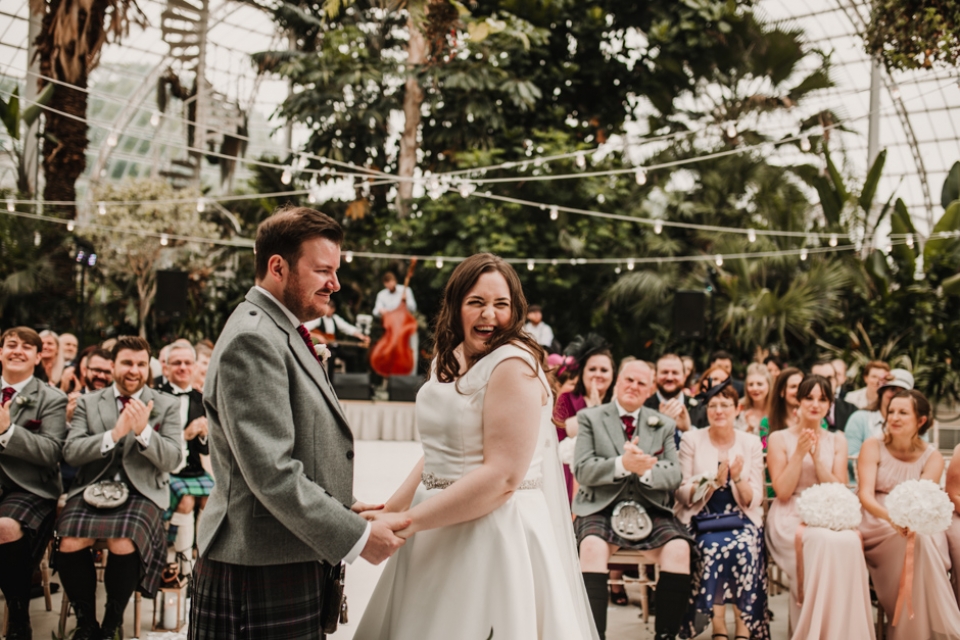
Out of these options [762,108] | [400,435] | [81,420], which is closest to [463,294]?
[81,420]

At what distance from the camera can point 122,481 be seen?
12.8 ft

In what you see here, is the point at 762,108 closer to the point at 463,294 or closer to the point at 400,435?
the point at 400,435

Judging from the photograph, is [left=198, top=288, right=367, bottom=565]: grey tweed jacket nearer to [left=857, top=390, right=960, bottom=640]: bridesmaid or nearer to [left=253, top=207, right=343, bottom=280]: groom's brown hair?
[left=253, top=207, right=343, bottom=280]: groom's brown hair

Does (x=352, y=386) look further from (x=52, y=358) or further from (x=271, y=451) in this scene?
(x=271, y=451)

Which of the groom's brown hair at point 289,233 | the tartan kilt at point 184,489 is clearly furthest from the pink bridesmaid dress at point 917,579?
the tartan kilt at point 184,489

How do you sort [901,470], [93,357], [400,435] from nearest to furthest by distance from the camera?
[901,470] → [93,357] → [400,435]

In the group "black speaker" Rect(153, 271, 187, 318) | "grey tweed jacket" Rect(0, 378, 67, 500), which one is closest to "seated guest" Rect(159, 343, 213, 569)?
"grey tweed jacket" Rect(0, 378, 67, 500)

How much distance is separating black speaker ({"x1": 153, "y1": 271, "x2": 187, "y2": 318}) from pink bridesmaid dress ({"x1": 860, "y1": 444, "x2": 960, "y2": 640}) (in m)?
8.88

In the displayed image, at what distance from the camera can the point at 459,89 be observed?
14539mm

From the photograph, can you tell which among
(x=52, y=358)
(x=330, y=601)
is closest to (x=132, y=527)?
(x=330, y=601)

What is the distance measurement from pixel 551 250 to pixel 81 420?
11.1 m

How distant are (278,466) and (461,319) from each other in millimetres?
691

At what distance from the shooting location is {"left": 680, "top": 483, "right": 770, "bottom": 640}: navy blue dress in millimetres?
3926

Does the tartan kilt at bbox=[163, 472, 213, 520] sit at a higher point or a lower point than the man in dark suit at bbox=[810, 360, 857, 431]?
lower
